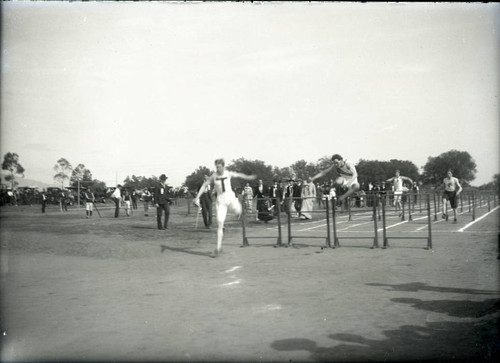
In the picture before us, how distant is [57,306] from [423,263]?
264 inches

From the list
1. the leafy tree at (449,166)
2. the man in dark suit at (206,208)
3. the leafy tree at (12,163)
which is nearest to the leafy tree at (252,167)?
the leafy tree at (449,166)

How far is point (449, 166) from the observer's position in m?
111

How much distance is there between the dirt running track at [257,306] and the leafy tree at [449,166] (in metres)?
97.5

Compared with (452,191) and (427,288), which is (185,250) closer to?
(427,288)

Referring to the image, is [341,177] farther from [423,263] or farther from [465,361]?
[465,361]

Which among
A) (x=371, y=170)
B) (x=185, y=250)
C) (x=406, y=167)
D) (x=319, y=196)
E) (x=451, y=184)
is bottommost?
(x=185, y=250)

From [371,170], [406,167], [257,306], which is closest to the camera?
[257,306]

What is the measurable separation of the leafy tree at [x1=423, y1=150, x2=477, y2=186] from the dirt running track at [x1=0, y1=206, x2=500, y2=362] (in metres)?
97.5

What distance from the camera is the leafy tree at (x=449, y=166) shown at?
101812 mm

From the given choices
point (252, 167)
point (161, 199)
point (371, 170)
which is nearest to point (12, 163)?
point (161, 199)

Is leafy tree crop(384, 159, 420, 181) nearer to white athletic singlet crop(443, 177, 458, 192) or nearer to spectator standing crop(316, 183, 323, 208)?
spectator standing crop(316, 183, 323, 208)

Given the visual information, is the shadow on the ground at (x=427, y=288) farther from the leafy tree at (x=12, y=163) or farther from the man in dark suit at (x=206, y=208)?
the man in dark suit at (x=206, y=208)

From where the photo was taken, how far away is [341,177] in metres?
13.4

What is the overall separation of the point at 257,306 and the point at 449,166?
11416 cm
